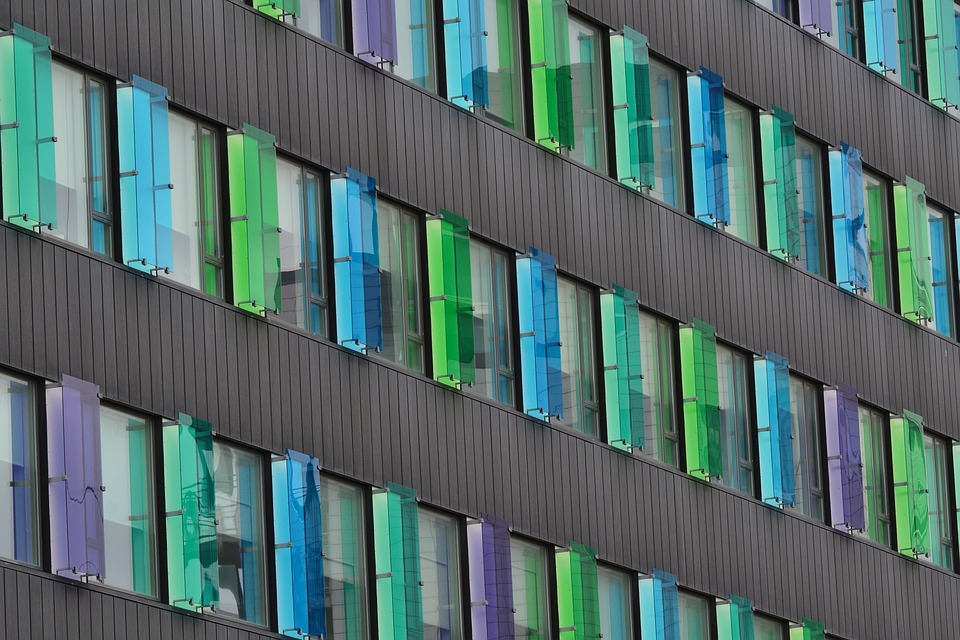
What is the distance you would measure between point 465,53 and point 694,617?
9.55 meters

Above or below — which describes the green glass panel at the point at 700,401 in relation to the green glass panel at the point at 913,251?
below

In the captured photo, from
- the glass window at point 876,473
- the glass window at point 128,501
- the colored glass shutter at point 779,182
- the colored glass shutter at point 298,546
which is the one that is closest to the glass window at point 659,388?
the colored glass shutter at point 779,182

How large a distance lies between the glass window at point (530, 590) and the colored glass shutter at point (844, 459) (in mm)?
8258

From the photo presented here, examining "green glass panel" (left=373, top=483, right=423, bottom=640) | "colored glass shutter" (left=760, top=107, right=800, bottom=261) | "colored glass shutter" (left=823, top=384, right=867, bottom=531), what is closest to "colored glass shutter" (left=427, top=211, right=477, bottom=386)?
"green glass panel" (left=373, top=483, right=423, bottom=640)

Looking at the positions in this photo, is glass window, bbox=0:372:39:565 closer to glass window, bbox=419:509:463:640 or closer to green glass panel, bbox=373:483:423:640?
green glass panel, bbox=373:483:423:640

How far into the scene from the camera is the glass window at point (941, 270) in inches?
2169

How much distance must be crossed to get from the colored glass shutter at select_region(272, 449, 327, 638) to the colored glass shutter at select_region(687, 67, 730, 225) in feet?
39.0

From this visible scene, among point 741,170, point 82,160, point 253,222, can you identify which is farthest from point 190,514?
point 741,170

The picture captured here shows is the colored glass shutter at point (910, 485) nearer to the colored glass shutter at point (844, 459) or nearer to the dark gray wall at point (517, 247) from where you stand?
the dark gray wall at point (517, 247)

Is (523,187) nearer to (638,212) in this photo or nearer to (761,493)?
(638,212)

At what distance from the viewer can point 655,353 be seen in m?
47.6

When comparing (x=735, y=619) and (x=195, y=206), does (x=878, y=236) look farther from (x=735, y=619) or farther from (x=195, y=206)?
(x=195, y=206)

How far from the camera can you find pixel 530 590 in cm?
4369

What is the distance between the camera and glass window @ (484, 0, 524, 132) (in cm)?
4497
